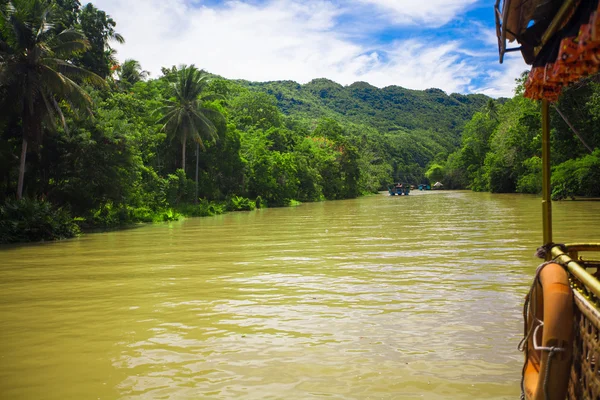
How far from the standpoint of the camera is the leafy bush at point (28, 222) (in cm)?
1950

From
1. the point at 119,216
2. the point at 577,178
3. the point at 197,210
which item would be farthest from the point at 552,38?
the point at 577,178

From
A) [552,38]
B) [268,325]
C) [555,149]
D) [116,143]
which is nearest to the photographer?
[552,38]

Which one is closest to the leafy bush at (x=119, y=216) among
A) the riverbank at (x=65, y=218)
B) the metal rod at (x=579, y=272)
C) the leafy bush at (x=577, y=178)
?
the riverbank at (x=65, y=218)

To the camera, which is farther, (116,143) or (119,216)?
(119,216)

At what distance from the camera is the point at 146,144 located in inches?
1554

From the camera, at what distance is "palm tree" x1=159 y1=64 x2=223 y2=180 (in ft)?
130

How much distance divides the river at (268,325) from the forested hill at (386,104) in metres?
135

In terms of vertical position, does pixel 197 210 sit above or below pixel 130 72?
below

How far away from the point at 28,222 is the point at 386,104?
167 meters

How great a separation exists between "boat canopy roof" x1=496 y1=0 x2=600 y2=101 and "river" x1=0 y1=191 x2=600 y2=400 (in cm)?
282

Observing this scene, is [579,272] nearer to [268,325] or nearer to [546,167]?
[546,167]

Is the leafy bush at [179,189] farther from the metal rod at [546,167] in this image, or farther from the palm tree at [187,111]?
the metal rod at [546,167]

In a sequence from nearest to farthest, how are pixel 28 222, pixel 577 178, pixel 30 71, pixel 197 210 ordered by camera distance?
pixel 28 222
pixel 30 71
pixel 577 178
pixel 197 210

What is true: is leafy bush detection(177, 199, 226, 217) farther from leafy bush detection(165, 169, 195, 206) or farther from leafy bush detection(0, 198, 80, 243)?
leafy bush detection(0, 198, 80, 243)
